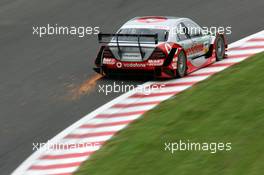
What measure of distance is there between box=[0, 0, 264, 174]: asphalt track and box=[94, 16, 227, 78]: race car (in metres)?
0.61

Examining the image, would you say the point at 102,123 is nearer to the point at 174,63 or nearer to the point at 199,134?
the point at 199,134

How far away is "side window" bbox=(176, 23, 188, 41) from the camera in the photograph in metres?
18.6

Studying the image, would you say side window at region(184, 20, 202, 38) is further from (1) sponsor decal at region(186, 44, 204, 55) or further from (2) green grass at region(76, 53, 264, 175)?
(2) green grass at region(76, 53, 264, 175)

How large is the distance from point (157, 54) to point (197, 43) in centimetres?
167

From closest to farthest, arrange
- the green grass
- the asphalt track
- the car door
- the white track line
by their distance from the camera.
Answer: the green grass < the white track line < the asphalt track < the car door

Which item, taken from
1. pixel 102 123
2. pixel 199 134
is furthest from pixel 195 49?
pixel 199 134

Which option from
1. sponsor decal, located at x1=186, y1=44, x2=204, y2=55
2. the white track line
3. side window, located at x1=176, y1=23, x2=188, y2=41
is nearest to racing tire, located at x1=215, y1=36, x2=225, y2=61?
the white track line

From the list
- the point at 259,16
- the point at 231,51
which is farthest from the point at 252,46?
the point at 259,16

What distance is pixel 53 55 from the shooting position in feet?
69.3

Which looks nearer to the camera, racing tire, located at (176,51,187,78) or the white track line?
the white track line

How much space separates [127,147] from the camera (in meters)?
13.4

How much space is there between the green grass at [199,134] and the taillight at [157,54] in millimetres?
1445

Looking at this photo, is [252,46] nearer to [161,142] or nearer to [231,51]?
[231,51]

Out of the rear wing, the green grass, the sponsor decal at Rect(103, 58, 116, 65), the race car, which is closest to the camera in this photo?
the green grass
